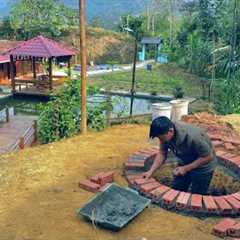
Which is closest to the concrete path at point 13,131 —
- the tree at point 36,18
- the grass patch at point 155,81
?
the grass patch at point 155,81

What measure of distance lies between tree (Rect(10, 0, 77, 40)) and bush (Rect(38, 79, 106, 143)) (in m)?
25.3

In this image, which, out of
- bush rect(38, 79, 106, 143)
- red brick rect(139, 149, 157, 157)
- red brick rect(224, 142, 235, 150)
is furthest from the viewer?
bush rect(38, 79, 106, 143)

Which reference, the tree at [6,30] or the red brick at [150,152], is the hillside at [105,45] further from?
the red brick at [150,152]

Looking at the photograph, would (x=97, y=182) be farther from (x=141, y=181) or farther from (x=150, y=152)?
(x=150, y=152)

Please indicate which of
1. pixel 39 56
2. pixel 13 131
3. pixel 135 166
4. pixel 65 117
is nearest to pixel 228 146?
pixel 135 166

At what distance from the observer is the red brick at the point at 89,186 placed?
392 centimetres

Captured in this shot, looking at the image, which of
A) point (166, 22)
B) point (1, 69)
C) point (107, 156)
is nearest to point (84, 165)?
point (107, 156)

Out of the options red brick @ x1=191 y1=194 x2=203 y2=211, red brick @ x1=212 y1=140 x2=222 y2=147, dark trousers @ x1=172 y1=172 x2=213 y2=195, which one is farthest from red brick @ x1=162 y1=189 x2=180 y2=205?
red brick @ x1=212 y1=140 x2=222 y2=147

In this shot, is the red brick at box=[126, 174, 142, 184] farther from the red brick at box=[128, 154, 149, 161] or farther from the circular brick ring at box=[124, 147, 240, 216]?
the red brick at box=[128, 154, 149, 161]

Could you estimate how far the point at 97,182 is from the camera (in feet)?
13.3

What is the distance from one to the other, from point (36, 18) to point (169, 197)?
3081 centimetres

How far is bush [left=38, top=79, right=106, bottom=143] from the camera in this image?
7680mm

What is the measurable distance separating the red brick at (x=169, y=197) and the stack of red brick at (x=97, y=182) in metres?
0.62

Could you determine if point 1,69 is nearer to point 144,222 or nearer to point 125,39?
point 125,39
